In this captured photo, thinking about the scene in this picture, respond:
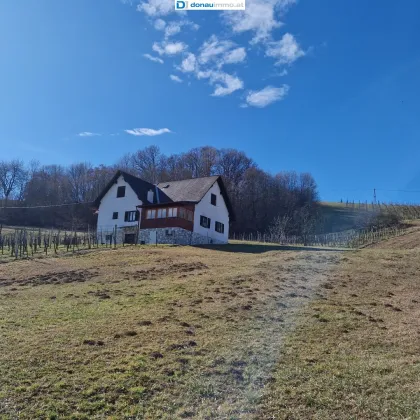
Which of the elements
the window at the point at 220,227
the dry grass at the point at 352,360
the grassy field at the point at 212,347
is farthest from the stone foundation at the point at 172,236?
the dry grass at the point at 352,360

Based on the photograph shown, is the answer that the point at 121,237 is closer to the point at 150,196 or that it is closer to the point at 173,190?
the point at 150,196

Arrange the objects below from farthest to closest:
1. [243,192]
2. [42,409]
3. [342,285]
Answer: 1. [243,192]
2. [342,285]
3. [42,409]

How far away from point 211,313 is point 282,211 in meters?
67.9

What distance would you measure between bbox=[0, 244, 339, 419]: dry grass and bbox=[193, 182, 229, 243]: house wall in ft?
65.0

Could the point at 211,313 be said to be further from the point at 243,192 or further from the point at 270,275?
the point at 243,192

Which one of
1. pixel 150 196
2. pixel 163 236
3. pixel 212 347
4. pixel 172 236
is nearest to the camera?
pixel 212 347

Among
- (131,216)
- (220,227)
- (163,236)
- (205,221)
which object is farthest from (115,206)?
(220,227)

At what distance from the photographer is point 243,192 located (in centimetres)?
7744

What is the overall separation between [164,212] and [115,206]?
6.57m

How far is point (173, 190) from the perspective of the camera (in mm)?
42000

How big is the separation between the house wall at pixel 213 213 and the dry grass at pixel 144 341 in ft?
65.0

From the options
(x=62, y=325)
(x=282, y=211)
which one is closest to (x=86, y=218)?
(x=282, y=211)

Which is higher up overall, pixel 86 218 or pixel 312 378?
pixel 86 218

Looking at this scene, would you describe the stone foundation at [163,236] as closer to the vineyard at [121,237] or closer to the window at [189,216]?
the vineyard at [121,237]
